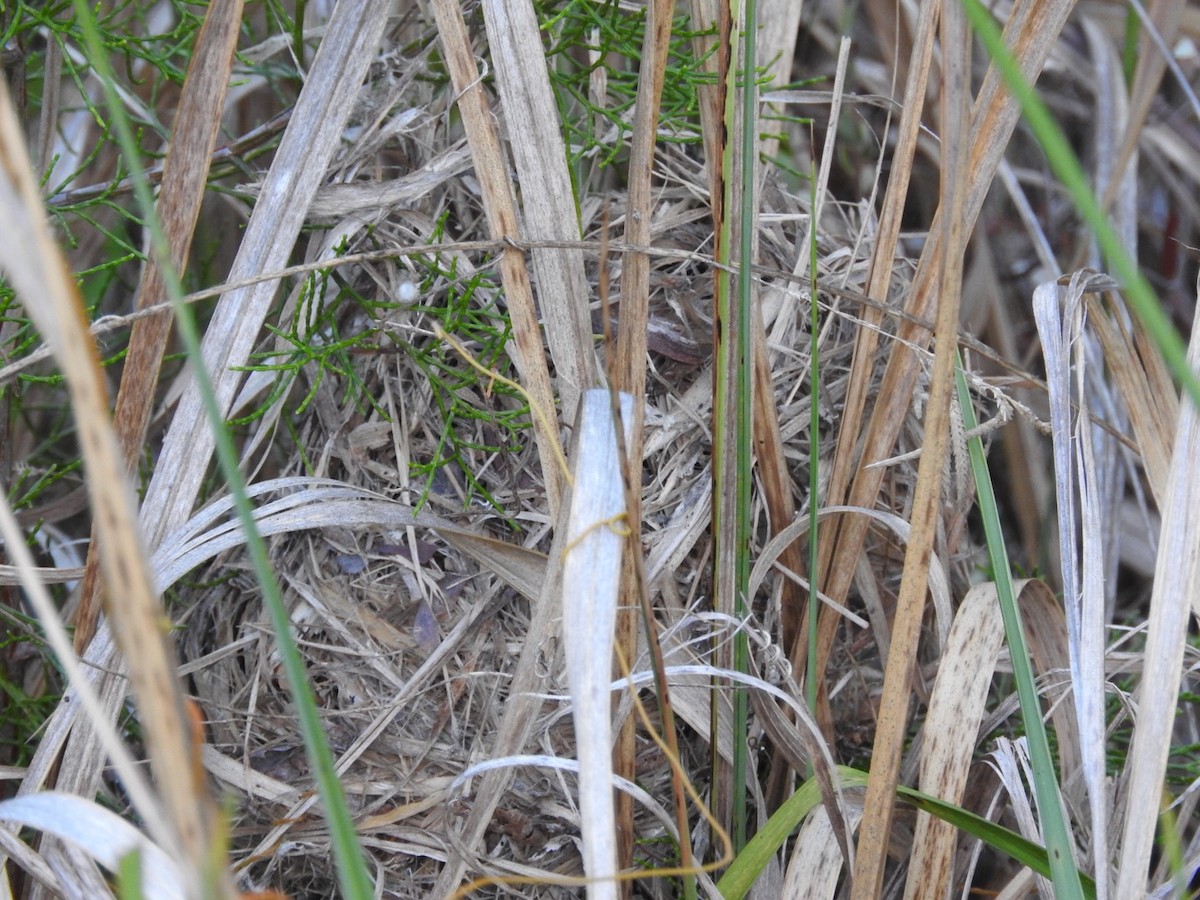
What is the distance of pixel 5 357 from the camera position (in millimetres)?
858

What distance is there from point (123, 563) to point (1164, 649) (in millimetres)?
597

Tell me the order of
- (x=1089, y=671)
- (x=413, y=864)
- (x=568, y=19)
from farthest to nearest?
1. (x=568, y=19)
2. (x=413, y=864)
3. (x=1089, y=671)

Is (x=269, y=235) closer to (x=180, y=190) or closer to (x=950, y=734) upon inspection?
(x=180, y=190)

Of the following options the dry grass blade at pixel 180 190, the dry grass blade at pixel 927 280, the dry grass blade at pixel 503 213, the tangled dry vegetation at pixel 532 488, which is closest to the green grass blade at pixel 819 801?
the tangled dry vegetation at pixel 532 488

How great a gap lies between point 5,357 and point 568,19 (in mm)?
558

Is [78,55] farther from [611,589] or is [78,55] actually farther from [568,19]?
[611,589]

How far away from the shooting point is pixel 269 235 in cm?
85

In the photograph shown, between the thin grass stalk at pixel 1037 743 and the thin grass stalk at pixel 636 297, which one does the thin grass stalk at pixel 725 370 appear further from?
the thin grass stalk at pixel 1037 743

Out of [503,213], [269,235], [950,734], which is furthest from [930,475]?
[269,235]

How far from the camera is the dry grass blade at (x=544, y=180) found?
780 millimetres

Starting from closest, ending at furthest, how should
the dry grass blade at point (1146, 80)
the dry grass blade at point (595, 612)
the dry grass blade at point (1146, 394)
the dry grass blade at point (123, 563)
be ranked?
the dry grass blade at point (123, 563), the dry grass blade at point (595, 612), the dry grass blade at point (1146, 394), the dry grass blade at point (1146, 80)

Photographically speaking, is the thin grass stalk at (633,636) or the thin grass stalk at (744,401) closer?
the thin grass stalk at (633,636)

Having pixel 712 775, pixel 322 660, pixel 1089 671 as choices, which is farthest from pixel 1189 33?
pixel 322 660

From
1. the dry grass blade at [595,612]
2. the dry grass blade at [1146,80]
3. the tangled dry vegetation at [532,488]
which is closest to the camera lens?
the dry grass blade at [595,612]
